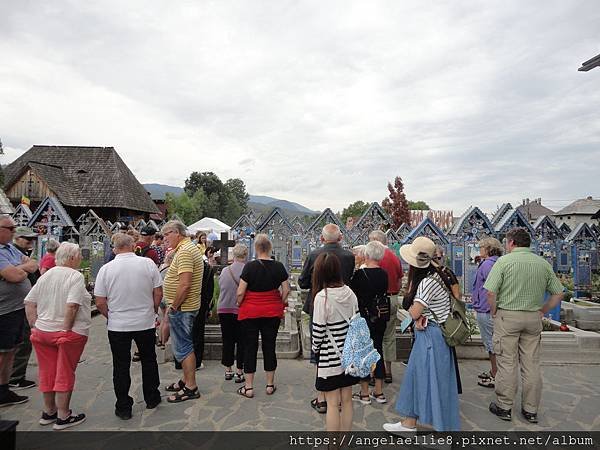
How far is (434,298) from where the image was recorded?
3311mm

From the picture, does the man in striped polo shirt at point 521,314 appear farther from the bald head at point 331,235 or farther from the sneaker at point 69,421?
the sneaker at point 69,421

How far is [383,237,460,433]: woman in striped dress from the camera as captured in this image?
10.8ft

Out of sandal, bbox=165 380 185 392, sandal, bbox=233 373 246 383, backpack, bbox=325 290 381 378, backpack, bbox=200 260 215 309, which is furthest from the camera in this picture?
sandal, bbox=233 373 246 383

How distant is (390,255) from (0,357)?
4.73m

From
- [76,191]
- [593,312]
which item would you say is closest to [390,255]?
[593,312]

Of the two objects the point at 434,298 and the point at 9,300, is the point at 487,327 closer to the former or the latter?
the point at 434,298

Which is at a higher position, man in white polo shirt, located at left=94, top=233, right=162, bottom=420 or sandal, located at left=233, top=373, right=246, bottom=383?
man in white polo shirt, located at left=94, top=233, right=162, bottom=420

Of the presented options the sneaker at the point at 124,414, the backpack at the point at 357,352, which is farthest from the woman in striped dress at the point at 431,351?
the sneaker at the point at 124,414

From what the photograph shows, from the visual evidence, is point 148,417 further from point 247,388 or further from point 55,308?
point 55,308

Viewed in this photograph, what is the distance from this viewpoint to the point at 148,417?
400 centimetres

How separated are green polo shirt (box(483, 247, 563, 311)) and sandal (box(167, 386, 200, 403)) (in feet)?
11.9

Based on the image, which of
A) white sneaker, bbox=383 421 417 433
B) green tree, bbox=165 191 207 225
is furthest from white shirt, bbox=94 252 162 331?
green tree, bbox=165 191 207 225

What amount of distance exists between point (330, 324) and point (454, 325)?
114cm

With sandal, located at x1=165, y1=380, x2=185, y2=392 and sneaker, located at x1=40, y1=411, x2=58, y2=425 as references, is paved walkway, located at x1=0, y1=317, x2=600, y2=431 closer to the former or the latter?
sneaker, located at x1=40, y1=411, x2=58, y2=425
